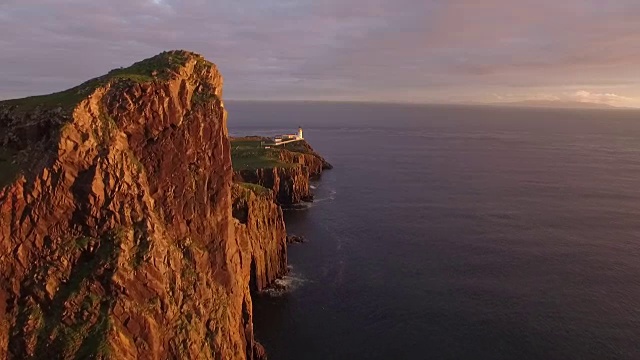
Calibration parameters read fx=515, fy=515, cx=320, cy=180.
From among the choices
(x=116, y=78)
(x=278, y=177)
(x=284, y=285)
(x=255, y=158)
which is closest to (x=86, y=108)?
(x=116, y=78)

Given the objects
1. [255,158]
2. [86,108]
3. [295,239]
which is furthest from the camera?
[255,158]

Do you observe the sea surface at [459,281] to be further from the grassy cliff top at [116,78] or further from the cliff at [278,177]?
the grassy cliff top at [116,78]

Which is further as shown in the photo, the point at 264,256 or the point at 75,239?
the point at 264,256

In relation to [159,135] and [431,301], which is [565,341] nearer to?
[431,301]

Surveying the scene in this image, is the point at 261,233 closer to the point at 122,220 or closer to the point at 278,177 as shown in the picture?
the point at 122,220

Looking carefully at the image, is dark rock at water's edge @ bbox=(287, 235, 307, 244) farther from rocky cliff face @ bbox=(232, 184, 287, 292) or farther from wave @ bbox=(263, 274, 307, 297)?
wave @ bbox=(263, 274, 307, 297)

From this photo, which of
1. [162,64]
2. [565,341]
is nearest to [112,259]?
[162,64]
